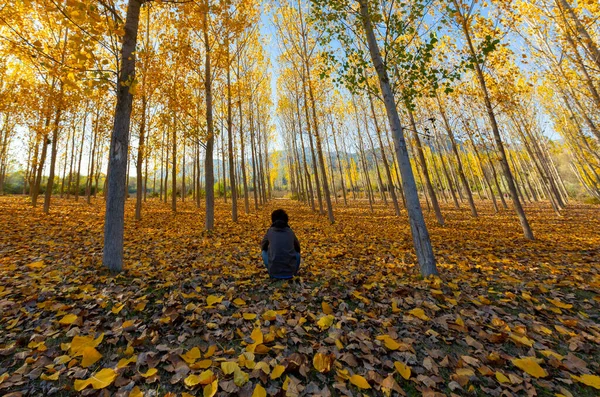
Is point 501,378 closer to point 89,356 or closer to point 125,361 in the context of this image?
point 125,361

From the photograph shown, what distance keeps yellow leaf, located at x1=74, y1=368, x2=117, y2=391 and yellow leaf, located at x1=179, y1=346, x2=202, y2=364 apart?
1.68 feet

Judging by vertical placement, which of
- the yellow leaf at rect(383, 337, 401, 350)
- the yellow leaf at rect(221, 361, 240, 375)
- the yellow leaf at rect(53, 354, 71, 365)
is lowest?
the yellow leaf at rect(383, 337, 401, 350)

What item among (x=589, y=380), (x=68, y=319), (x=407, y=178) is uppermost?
(x=407, y=178)

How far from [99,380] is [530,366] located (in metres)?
3.76

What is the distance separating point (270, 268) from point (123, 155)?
3350mm

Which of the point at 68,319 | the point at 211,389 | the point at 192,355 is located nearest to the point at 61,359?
the point at 68,319

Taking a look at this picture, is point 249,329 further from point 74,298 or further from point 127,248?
point 127,248

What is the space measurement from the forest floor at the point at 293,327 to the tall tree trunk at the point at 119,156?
15.5 inches

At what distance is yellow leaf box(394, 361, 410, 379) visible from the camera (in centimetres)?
204

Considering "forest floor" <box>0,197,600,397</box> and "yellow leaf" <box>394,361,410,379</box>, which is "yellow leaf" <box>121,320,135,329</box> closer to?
"forest floor" <box>0,197,600,397</box>

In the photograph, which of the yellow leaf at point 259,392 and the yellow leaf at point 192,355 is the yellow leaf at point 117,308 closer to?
the yellow leaf at point 192,355

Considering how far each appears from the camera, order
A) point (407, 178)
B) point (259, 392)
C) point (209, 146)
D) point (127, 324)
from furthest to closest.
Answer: point (209, 146) < point (407, 178) < point (127, 324) < point (259, 392)

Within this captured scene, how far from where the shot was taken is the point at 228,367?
2.01 metres

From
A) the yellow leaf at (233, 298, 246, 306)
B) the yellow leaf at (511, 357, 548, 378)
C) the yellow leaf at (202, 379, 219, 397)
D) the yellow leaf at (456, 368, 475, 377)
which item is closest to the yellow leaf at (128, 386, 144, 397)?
the yellow leaf at (202, 379, 219, 397)
